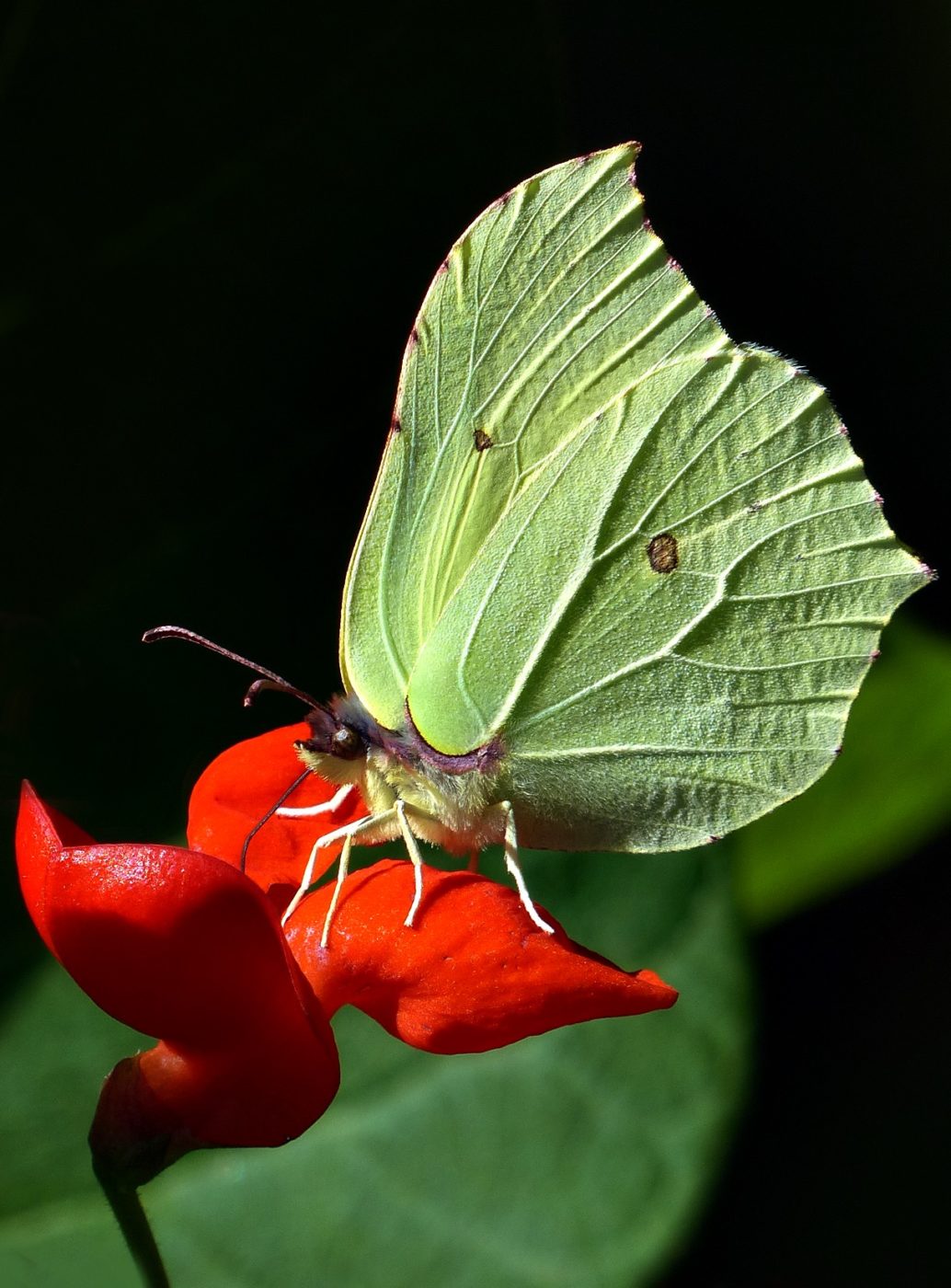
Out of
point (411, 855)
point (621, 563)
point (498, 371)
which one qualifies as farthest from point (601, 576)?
point (411, 855)

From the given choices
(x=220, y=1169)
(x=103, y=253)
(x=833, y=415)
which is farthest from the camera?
(x=103, y=253)

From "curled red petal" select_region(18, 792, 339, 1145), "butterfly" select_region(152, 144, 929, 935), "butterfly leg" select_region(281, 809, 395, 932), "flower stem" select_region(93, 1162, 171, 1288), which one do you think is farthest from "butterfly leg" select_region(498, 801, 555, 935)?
"flower stem" select_region(93, 1162, 171, 1288)

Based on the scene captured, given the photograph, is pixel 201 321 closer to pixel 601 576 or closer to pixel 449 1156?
pixel 601 576

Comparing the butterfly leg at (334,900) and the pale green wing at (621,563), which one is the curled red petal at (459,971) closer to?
the butterfly leg at (334,900)

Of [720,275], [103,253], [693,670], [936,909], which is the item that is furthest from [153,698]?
[936,909]

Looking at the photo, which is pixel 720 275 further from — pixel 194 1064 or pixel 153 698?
pixel 194 1064

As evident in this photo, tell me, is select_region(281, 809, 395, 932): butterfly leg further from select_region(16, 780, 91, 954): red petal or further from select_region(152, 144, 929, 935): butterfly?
select_region(16, 780, 91, 954): red petal
